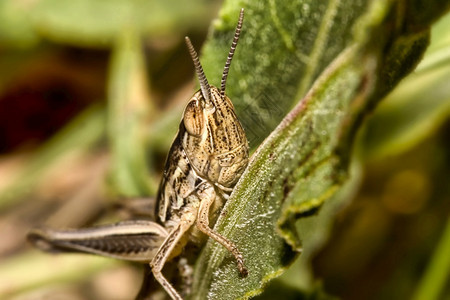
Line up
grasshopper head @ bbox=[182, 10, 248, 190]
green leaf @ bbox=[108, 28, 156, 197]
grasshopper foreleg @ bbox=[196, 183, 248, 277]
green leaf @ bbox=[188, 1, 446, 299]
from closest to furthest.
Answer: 1. green leaf @ bbox=[188, 1, 446, 299]
2. grasshopper foreleg @ bbox=[196, 183, 248, 277]
3. grasshopper head @ bbox=[182, 10, 248, 190]
4. green leaf @ bbox=[108, 28, 156, 197]

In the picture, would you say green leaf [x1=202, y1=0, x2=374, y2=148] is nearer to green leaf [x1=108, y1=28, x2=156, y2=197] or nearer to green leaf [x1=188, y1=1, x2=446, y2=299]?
green leaf [x1=188, y1=1, x2=446, y2=299]

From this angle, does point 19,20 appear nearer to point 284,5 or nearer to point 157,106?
point 157,106

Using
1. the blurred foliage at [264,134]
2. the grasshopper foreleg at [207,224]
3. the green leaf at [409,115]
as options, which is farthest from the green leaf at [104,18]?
the grasshopper foreleg at [207,224]

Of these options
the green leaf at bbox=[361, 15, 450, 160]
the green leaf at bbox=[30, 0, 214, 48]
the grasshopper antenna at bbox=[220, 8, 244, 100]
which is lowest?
the green leaf at bbox=[361, 15, 450, 160]

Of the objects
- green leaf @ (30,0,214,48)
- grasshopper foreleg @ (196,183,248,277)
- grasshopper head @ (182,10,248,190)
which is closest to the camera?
grasshopper foreleg @ (196,183,248,277)

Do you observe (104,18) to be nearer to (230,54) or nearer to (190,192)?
(190,192)

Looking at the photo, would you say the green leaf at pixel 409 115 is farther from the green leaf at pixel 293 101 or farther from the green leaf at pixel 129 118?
the green leaf at pixel 129 118

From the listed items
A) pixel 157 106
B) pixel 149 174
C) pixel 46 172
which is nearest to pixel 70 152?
pixel 46 172

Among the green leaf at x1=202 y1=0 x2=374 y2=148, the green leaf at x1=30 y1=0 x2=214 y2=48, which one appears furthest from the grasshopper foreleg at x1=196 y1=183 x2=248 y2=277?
the green leaf at x1=30 y1=0 x2=214 y2=48
